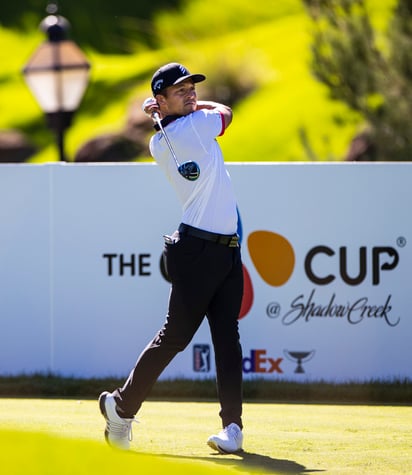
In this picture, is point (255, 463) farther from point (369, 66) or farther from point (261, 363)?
point (369, 66)

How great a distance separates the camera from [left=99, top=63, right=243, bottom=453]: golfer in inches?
228

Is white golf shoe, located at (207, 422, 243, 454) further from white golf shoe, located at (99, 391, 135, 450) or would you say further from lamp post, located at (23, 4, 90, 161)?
lamp post, located at (23, 4, 90, 161)

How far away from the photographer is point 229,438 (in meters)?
5.78

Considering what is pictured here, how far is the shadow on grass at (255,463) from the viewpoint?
5.36 metres

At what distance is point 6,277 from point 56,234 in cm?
45

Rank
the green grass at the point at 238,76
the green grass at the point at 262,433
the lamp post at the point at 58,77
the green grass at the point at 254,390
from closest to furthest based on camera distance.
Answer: the green grass at the point at 262,433 → the green grass at the point at 254,390 → the lamp post at the point at 58,77 → the green grass at the point at 238,76

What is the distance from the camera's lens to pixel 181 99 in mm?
5902

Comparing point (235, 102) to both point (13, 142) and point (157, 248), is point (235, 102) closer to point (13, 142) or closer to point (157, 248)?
point (13, 142)

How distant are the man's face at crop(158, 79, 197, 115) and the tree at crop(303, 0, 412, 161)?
12090mm

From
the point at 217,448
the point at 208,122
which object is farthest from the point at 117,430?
the point at 208,122

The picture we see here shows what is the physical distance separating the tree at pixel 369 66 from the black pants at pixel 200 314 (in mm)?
12164

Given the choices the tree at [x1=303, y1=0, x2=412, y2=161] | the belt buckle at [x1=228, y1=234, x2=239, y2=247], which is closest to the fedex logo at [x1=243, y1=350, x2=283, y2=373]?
the belt buckle at [x1=228, y1=234, x2=239, y2=247]

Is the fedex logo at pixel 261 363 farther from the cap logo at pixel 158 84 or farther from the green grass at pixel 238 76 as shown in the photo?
the green grass at pixel 238 76

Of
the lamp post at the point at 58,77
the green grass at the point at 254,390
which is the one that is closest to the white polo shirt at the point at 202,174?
the green grass at the point at 254,390
